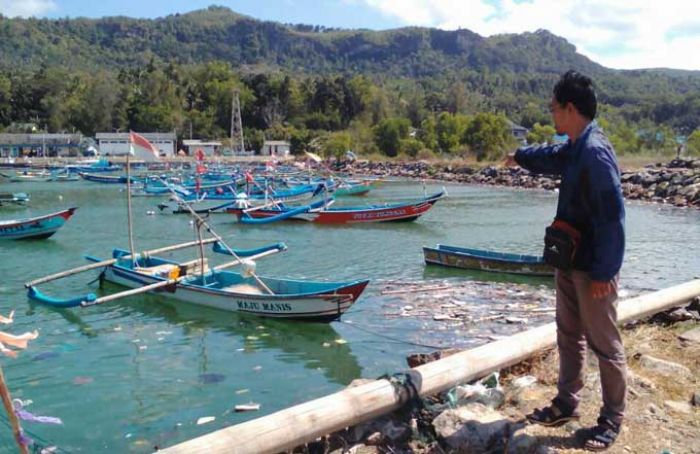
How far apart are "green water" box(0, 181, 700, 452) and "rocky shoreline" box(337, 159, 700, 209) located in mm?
12937

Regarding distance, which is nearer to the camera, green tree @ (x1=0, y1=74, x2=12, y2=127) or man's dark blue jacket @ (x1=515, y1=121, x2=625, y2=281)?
man's dark blue jacket @ (x1=515, y1=121, x2=625, y2=281)

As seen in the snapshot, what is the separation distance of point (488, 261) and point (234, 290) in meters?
7.27

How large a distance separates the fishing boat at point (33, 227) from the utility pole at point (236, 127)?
268ft

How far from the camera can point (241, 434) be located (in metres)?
4.39

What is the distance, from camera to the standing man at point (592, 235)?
14.2ft

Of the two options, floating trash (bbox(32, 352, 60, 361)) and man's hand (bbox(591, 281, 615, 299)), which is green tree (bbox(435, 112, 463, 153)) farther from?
man's hand (bbox(591, 281, 615, 299))

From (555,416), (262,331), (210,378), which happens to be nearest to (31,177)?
(262,331)

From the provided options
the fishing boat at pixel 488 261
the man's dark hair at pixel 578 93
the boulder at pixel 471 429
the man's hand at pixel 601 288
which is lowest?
the fishing boat at pixel 488 261

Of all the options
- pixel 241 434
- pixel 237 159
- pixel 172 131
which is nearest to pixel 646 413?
pixel 241 434

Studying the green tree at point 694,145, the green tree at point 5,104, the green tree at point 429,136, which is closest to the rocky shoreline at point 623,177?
the green tree at point 429,136

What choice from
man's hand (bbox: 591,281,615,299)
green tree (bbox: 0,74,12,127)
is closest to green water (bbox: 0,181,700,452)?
man's hand (bbox: 591,281,615,299)

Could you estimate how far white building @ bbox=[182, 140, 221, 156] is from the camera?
105000mm

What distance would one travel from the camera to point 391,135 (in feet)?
305

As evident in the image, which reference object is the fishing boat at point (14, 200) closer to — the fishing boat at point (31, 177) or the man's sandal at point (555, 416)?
the fishing boat at point (31, 177)
